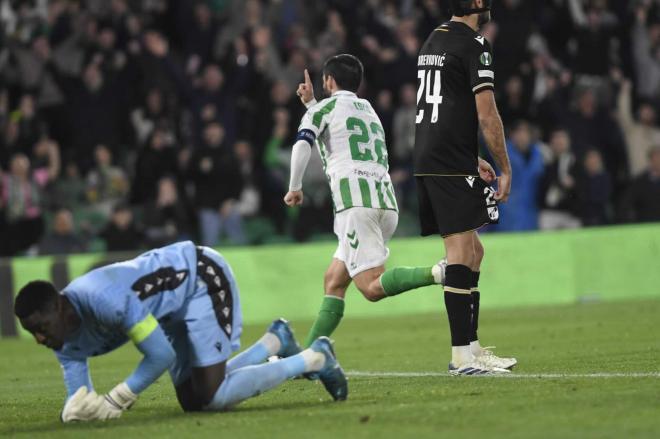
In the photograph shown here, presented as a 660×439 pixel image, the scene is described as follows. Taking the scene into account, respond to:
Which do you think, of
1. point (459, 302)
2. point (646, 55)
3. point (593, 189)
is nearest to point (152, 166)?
point (593, 189)

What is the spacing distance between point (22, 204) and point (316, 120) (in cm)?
970

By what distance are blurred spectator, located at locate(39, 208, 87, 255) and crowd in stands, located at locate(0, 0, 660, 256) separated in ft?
0.07

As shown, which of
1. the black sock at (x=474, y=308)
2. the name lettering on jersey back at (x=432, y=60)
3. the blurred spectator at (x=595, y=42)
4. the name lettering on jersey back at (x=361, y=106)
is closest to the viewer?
the name lettering on jersey back at (x=432, y=60)

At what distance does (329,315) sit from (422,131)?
5.37 feet

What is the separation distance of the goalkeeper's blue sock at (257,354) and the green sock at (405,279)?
62.7 inches

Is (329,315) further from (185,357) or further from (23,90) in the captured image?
(23,90)

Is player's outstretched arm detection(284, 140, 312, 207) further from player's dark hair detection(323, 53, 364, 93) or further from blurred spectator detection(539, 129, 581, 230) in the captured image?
blurred spectator detection(539, 129, 581, 230)

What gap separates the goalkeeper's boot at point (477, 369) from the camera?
886 centimetres

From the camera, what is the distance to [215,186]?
19156mm

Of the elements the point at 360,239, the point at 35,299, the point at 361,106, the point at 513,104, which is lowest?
the point at 360,239

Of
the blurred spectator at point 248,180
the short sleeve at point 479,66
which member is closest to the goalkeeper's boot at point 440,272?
the short sleeve at point 479,66

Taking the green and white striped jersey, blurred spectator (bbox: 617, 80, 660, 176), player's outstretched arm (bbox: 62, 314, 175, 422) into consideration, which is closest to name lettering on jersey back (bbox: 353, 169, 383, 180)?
the green and white striped jersey

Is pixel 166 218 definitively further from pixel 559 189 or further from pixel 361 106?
pixel 361 106

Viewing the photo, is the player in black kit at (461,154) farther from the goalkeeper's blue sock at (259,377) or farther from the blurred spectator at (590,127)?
the blurred spectator at (590,127)
